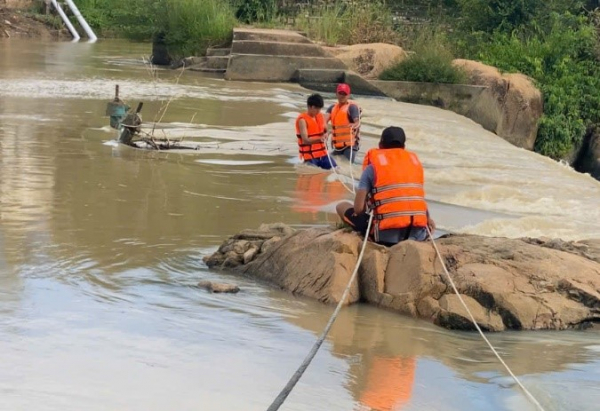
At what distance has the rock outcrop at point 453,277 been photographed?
734 cm

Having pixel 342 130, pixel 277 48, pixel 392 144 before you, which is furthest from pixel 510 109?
pixel 392 144

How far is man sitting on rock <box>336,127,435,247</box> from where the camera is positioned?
8.05 meters

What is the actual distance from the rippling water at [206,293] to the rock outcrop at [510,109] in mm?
6733

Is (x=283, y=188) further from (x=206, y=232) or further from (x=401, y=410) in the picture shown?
(x=401, y=410)

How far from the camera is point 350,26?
30672mm

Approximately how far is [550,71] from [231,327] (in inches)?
854

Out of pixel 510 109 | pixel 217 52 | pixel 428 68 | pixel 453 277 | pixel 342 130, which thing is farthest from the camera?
pixel 217 52

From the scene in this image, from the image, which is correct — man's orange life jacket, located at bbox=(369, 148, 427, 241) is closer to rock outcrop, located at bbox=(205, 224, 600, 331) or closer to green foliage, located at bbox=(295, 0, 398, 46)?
rock outcrop, located at bbox=(205, 224, 600, 331)

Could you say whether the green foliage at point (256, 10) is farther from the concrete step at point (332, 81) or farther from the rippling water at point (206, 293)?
the rippling water at point (206, 293)

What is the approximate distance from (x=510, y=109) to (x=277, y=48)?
6.80 meters

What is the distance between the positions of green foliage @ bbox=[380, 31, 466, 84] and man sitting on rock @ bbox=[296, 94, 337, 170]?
11.4 m

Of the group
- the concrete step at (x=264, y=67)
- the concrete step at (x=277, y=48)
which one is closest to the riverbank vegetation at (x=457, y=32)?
the concrete step at (x=277, y=48)

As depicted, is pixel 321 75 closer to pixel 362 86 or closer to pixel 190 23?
pixel 362 86

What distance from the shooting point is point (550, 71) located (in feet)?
88.2
